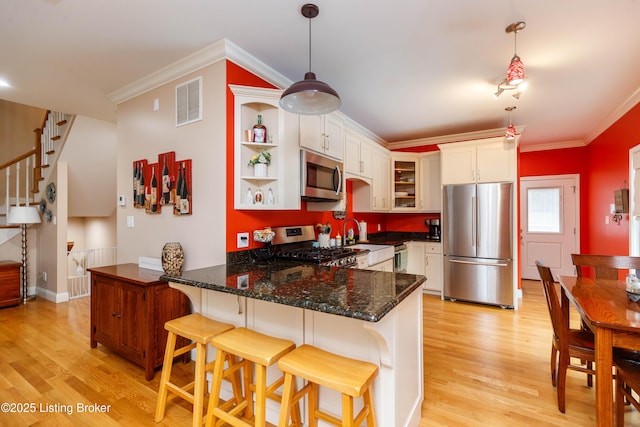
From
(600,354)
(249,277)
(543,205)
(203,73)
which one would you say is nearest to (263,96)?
(203,73)

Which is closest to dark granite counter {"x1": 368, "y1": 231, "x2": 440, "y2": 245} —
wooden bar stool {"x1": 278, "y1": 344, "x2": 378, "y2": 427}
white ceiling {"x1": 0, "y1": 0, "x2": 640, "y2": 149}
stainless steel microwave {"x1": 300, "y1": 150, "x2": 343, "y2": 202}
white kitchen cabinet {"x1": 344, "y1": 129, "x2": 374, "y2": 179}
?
white kitchen cabinet {"x1": 344, "y1": 129, "x2": 374, "y2": 179}

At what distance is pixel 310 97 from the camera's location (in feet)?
6.31

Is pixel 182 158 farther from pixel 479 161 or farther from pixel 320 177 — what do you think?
pixel 479 161

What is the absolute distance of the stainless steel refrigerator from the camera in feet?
13.2

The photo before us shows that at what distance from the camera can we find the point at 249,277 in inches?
72.3

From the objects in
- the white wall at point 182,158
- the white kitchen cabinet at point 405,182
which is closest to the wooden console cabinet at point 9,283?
the white wall at point 182,158

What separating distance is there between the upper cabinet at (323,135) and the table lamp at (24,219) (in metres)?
4.36

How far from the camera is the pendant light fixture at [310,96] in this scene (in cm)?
174

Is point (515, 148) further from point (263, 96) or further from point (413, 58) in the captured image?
point (263, 96)

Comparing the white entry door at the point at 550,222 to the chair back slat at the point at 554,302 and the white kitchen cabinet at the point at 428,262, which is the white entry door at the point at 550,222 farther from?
the chair back slat at the point at 554,302

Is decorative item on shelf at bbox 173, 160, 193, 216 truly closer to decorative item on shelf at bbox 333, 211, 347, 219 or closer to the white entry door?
decorative item on shelf at bbox 333, 211, 347, 219

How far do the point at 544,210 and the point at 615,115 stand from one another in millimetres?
2324

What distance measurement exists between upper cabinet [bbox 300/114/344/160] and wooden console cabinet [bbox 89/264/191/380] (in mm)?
1738

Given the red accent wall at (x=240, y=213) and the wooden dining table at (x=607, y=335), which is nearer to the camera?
the wooden dining table at (x=607, y=335)
